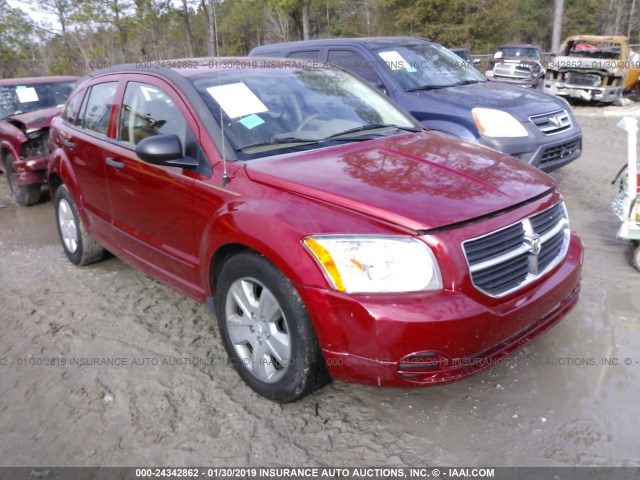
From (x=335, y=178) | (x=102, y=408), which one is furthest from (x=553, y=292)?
(x=102, y=408)

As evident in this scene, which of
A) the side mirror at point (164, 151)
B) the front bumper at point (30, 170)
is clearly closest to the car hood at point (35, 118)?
the front bumper at point (30, 170)

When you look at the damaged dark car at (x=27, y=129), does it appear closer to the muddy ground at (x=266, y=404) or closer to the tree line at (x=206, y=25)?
the muddy ground at (x=266, y=404)

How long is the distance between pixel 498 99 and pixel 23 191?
6330 mm

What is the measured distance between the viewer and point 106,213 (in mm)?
4137

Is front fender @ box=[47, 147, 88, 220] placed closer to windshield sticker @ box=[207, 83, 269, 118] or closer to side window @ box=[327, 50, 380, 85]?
windshield sticker @ box=[207, 83, 269, 118]

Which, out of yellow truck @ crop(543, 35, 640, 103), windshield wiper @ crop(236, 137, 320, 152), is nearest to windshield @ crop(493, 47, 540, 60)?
yellow truck @ crop(543, 35, 640, 103)

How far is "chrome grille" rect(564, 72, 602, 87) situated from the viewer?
14.6 m

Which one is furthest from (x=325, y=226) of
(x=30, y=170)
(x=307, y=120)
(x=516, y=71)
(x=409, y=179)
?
(x=516, y=71)

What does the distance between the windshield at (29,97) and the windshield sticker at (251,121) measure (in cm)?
632

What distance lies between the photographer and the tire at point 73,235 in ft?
15.7

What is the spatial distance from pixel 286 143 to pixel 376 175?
2.23 ft

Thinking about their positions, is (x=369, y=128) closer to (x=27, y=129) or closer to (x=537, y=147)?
(x=537, y=147)

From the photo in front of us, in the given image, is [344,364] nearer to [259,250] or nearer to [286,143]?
[259,250]

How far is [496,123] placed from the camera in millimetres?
5660
